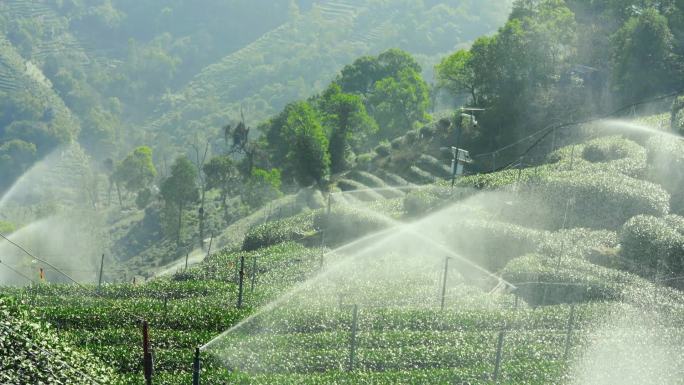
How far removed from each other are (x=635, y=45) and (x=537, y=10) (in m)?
16.1

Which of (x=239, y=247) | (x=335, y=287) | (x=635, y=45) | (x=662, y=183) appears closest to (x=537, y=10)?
(x=635, y=45)

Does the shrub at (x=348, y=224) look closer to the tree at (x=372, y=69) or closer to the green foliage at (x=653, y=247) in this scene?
the green foliage at (x=653, y=247)

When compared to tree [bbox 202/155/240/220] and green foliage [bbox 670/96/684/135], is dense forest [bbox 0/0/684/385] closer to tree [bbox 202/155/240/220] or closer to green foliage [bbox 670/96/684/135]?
tree [bbox 202/155/240/220]

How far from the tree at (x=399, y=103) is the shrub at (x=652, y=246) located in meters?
57.6

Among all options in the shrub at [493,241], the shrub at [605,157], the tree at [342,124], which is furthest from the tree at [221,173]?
the shrub at [493,241]

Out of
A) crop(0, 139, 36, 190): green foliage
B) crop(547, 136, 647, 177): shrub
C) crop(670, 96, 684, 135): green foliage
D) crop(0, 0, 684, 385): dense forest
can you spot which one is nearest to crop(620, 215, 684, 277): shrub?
crop(0, 0, 684, 385): dense forest

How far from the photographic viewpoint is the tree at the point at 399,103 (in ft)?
347

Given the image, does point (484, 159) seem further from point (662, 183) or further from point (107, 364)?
point (107, 364)

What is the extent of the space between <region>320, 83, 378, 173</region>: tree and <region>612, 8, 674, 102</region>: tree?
95.5 ft

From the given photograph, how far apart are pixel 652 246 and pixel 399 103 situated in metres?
60.1

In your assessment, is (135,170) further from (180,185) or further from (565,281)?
(565,281)

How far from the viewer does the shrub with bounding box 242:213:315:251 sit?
63344 millimetres

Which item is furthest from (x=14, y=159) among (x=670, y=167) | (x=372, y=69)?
(x=670, y=167)

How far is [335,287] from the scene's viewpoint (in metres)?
48.8
